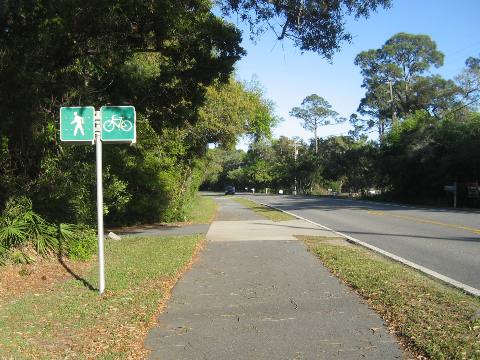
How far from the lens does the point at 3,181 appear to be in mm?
9570

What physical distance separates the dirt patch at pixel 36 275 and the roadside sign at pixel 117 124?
8.72 ft

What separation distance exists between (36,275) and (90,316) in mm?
3289

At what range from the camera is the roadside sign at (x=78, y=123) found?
749 centimetres

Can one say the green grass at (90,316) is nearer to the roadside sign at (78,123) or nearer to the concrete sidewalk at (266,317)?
the concrete sidewalk at (266,317)

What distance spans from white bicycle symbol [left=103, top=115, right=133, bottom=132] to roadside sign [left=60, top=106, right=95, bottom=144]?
7.9 inches

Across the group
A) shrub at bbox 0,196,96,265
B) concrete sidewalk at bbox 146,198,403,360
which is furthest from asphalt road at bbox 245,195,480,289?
shrub at bbox 0,196,96,265

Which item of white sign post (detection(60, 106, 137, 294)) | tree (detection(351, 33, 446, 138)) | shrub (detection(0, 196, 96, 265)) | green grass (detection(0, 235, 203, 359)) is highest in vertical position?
tree (detection(351, 33, 446, 138))

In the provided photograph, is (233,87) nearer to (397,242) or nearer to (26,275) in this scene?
(397,242)

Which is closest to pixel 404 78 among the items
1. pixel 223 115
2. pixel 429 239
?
pixel 223 115

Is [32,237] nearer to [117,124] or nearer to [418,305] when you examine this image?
[117,124]

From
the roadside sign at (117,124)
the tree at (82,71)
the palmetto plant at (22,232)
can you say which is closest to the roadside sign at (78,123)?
the roadside sign at (117,124)

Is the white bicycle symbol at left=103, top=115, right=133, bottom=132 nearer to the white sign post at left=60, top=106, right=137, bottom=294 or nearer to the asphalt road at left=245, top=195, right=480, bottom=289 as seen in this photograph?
the white sign post at left=60, top=106, right=137, bottom=294

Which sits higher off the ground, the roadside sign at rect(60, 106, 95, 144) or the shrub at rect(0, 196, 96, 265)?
Answer: the roadside sign at rect(60, 106, 95, 144)

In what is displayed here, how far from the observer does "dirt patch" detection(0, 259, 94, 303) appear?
8.04 metres
